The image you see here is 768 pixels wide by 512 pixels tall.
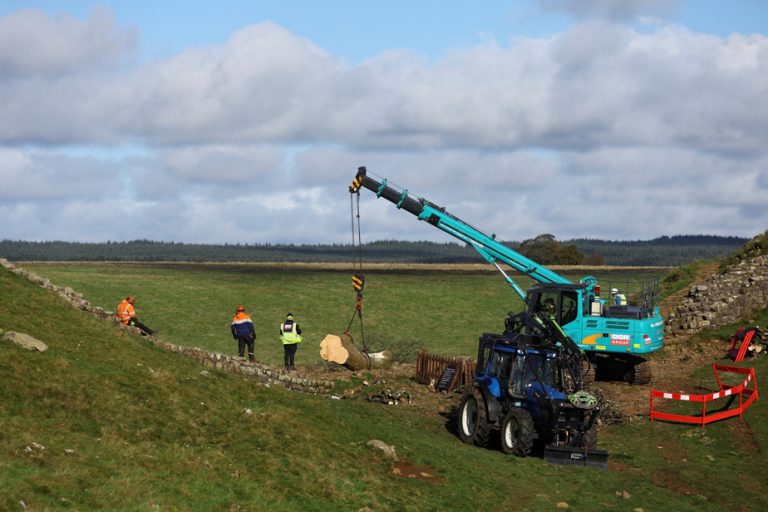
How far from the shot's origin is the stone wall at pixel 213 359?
31.0 meters

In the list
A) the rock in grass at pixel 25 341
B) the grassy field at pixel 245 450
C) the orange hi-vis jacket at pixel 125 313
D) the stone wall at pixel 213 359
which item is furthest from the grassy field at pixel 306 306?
the rock in grass at pixel 25 341

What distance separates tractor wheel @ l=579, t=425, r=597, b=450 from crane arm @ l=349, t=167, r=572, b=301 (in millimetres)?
12688

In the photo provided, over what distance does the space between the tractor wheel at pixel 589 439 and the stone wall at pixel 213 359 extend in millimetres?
11168

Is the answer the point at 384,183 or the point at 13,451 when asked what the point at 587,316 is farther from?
the point at 13,451

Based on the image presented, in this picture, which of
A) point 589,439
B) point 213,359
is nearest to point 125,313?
point 213,359

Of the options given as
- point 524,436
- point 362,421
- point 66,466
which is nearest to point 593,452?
point 524,436

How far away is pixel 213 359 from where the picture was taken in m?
31.4

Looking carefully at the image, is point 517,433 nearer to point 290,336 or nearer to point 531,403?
point 531,403

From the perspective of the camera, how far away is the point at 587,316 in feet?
119

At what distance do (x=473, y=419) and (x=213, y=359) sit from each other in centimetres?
986

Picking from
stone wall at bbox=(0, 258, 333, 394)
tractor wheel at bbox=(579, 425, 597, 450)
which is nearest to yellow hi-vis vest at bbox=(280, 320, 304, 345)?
stone wall at bbox=(0, 258, 333, 394)

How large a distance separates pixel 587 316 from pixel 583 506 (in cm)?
1667

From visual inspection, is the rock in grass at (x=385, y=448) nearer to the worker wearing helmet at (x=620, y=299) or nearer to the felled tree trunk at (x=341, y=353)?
the felled tree trunk at (x=341, y=353)

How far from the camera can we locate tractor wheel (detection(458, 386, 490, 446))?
25391 mm
